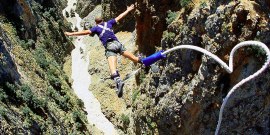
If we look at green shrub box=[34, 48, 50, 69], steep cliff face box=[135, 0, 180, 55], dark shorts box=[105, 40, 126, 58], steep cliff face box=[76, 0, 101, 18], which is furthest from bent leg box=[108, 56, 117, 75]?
steep cliff face box=[76, 0, 101, 18]

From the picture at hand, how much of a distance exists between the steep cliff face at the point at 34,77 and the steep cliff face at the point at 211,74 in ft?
26.7

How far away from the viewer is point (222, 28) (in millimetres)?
21234

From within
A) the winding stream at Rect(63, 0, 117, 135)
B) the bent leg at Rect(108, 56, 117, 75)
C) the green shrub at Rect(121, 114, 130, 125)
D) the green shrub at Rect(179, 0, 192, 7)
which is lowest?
the bent leg at Rect(108, 56, 117, 75)

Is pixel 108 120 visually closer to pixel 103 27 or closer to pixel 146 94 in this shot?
pixel 146 94

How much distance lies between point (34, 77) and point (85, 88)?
9.13 metres

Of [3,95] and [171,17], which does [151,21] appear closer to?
[171,17]

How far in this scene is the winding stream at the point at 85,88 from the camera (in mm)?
37781

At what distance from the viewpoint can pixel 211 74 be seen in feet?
73.8

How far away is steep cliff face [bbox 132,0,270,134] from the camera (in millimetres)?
20734

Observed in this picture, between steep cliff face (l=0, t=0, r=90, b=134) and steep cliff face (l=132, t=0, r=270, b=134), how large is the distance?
26.7 feet

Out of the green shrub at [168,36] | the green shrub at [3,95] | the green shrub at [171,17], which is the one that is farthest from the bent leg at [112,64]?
the green shrub at [3,95]

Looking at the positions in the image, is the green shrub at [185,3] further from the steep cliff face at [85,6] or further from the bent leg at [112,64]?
the steep cliff face at [85,6]

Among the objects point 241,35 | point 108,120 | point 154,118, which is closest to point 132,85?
point 108,120

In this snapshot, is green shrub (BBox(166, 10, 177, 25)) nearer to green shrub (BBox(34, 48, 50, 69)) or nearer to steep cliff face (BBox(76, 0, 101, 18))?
green shrub (BBox(34, 48, 50, 69))
